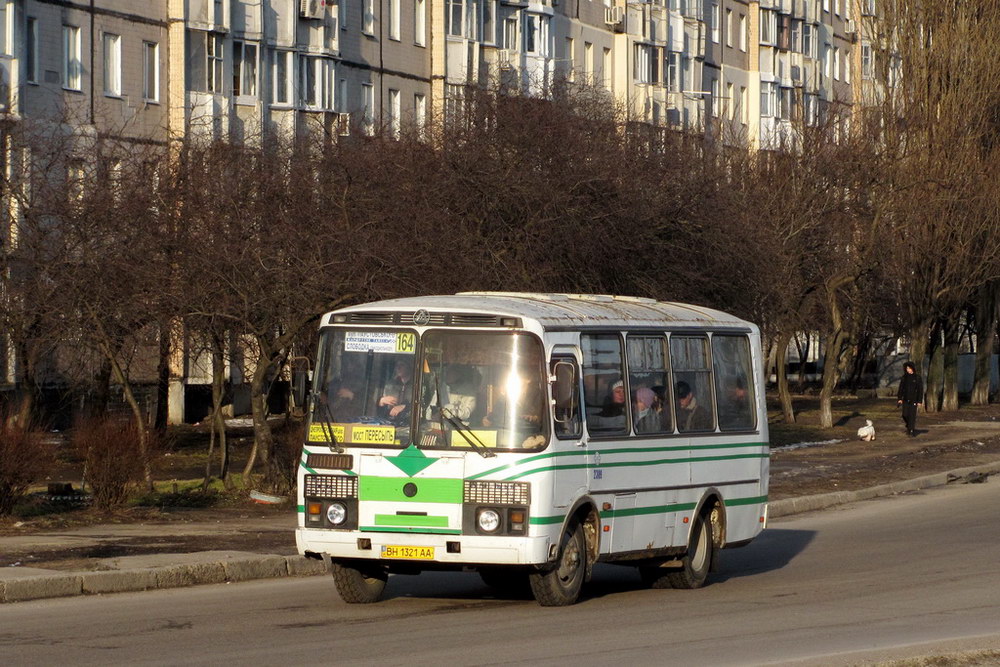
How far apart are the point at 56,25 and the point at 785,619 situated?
32.2 meters

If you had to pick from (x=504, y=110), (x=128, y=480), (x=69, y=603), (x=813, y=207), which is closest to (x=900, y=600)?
(x=69, y=603)

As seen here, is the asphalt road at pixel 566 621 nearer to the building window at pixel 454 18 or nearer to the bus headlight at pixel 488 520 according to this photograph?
the bus headlight at pixel 488 520

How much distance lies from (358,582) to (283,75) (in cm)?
3657

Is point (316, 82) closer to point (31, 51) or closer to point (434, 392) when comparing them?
point (31, 51)

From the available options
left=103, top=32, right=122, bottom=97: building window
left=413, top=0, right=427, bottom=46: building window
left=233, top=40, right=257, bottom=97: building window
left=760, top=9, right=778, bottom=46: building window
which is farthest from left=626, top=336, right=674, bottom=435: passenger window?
left=760, top=9, right=778, bottom=46: building window

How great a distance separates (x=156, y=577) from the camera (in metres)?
14.0

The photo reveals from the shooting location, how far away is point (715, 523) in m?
14.6

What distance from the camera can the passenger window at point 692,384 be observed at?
1398 centimetres

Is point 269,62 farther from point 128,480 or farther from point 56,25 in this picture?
point 128,480

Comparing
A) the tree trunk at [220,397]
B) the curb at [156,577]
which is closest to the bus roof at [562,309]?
the curb at [156,577]

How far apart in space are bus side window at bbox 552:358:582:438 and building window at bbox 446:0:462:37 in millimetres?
43644

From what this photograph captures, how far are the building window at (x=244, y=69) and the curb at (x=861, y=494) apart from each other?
2461 cm

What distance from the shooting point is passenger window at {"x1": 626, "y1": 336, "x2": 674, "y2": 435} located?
13336 mm

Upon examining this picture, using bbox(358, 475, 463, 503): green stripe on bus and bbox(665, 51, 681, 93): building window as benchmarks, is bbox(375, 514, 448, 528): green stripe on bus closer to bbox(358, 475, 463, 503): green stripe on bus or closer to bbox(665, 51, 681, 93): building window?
bbox(358, 475, 463, 503): green stripe on bus
